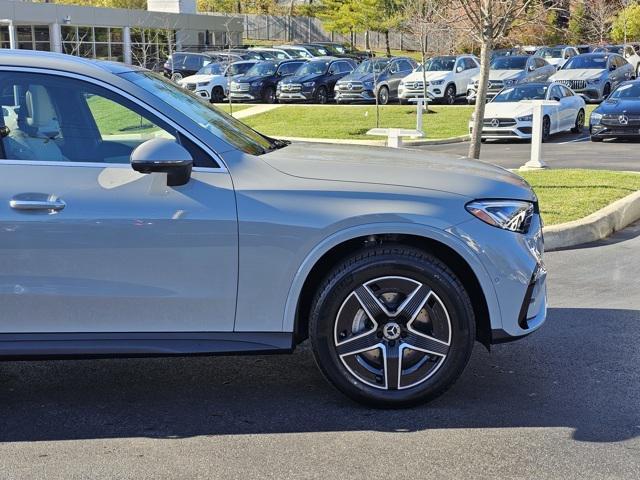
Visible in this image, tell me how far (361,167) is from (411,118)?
2050 centimetres

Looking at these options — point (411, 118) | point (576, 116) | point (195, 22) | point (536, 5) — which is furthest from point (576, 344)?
point (195, 22)

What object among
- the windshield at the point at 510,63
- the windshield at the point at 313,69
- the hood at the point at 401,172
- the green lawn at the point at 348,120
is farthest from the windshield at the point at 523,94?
the hood at the point at 401,172

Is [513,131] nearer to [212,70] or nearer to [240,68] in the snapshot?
[212,70]

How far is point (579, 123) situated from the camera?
861 inches

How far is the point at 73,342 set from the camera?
4473mm

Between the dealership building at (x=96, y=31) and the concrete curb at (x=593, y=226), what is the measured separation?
121ft

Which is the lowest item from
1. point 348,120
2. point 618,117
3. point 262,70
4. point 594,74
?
point 348,120

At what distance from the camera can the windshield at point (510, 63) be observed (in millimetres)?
30500

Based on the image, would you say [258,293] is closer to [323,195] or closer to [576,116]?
[323,195]

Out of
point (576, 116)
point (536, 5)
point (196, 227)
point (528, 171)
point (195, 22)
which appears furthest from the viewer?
point (195, 22)

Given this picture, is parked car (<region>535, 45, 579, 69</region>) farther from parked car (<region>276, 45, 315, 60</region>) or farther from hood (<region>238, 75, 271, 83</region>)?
hood (<region>238, 75, 271, 83</region>)

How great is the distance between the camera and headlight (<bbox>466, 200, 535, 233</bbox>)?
4.55 metres

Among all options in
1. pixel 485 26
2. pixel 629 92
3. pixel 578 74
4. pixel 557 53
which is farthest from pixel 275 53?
pixel 485 26

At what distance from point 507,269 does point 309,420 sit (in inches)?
50.5
